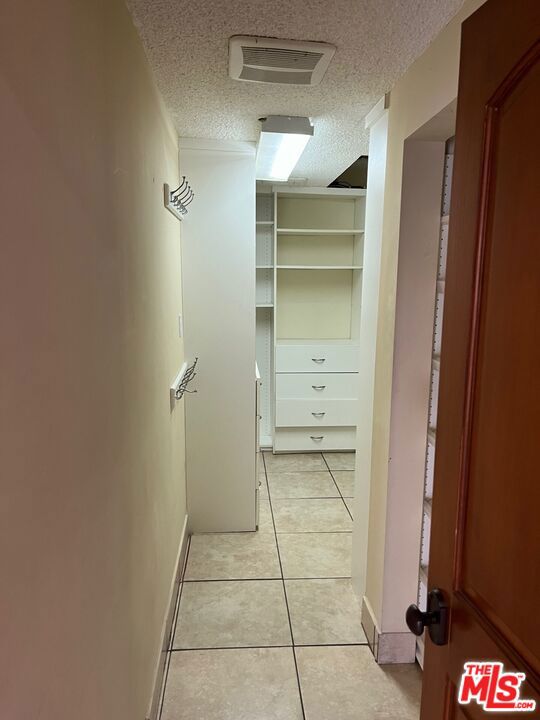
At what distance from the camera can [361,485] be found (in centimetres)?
220

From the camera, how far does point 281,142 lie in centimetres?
228

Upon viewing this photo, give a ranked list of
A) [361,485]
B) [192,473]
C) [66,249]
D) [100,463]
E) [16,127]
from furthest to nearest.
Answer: [192,473] < [361,485] < [100,463] < [66,249] < [16,127]

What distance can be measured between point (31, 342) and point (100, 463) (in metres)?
Answer: 0.43

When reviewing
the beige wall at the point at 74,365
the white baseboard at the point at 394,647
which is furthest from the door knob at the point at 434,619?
the white baseboard at the point at 394,647

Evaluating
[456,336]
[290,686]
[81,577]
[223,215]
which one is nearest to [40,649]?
[81,577]

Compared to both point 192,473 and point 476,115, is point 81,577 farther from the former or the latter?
point 192,473

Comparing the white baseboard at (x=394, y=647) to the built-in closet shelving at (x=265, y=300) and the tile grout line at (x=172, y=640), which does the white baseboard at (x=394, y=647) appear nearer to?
the tile grout line at (x=172, y=640)

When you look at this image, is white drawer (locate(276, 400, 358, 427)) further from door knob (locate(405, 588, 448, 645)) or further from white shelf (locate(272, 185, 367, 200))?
door knob (locate(405, 588, 448, 645))

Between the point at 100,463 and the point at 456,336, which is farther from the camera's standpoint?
the point at 100,463

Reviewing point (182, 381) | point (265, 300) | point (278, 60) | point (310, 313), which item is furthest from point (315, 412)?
point (278, 60)

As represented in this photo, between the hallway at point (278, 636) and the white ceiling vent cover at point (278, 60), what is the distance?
233 cm

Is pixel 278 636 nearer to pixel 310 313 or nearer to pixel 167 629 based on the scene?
pixel 167 629

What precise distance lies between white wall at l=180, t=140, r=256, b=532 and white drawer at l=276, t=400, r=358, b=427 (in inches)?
48.7

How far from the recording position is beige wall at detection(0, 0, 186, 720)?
0.63 m
